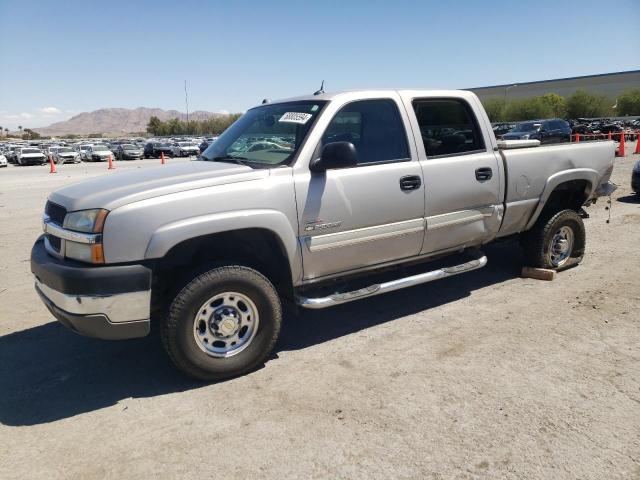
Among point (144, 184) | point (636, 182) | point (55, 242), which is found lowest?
point (636, 182)

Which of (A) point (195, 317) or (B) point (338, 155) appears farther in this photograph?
(B) point (338, 155)

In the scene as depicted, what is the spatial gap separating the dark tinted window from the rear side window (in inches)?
10.0

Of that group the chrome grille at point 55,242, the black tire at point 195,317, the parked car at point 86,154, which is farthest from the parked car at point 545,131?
the parked car at point 86,154

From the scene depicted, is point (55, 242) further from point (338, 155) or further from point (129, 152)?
point (129, 152)

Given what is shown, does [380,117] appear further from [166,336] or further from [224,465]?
[224,465]

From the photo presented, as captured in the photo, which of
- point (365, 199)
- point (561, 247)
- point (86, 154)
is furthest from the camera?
point (86, 154)

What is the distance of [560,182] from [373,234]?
8.31 ft

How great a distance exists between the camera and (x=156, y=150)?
142 ft

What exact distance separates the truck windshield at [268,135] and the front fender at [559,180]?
8.84 feet

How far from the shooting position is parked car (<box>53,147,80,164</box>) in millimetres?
38781

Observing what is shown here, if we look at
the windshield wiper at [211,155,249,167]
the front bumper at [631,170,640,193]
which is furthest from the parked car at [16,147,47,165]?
the windshield wiper at [211,155,249,167]

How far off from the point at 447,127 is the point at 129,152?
136 feet

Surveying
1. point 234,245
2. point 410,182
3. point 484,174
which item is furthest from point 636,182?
point 234,245

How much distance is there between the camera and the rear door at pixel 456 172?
429 cm
